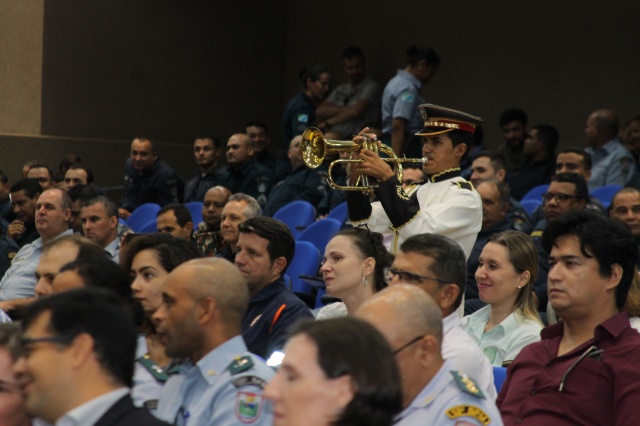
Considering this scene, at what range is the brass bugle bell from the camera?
4199mm

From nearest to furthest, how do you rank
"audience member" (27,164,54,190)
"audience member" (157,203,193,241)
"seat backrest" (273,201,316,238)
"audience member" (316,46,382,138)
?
"audience member" (157,203,193,241), "seat backrest" (273,201,316,238), "audience member" (27,164,54,190), "audience member" (316,46,382,138)

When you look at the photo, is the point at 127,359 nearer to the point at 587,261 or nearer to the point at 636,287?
the point at 587,261

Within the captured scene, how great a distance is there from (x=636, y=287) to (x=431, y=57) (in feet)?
16.6

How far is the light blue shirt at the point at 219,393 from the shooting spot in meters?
2.57

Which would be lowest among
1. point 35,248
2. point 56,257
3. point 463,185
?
point 35,248

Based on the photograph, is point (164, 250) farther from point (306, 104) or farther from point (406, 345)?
point (306, 104)

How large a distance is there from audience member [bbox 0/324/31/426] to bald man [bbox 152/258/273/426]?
457 mm

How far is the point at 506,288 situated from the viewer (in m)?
3.98

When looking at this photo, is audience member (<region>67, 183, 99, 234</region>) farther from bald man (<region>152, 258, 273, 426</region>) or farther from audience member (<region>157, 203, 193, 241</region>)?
bald man (<region>152, 258, 273, 426</region>)

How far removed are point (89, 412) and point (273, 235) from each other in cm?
226

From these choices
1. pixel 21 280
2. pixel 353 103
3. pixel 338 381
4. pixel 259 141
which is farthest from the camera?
pixel 353 103

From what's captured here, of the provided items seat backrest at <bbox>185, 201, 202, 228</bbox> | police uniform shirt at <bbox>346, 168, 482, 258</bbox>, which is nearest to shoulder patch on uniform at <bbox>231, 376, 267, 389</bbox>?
police uniform shirt at <bbox>346, 168, 482, 258</bbox>

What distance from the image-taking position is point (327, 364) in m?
1.88

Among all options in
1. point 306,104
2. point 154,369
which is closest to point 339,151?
point 154,369
